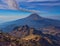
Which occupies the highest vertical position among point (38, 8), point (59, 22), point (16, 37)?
point (38, 8)

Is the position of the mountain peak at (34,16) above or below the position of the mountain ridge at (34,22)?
above

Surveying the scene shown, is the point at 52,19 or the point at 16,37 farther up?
the point at 52,19

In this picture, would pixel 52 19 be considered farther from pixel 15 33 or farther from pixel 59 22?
pixel 15 33

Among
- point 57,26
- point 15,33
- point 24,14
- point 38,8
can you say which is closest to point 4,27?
point 15,33

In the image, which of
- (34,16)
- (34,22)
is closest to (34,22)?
(34,22)

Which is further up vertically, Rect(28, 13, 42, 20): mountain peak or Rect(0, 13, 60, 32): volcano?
Rect(28, 13, 42, 20): mountain peak

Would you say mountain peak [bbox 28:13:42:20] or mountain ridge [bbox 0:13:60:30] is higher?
mountain peak [bbox 28:13:42:20]

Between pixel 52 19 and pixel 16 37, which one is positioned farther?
pixel 52 19

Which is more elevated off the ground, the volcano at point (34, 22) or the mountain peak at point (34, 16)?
the mountain peak at point (34, 16)
